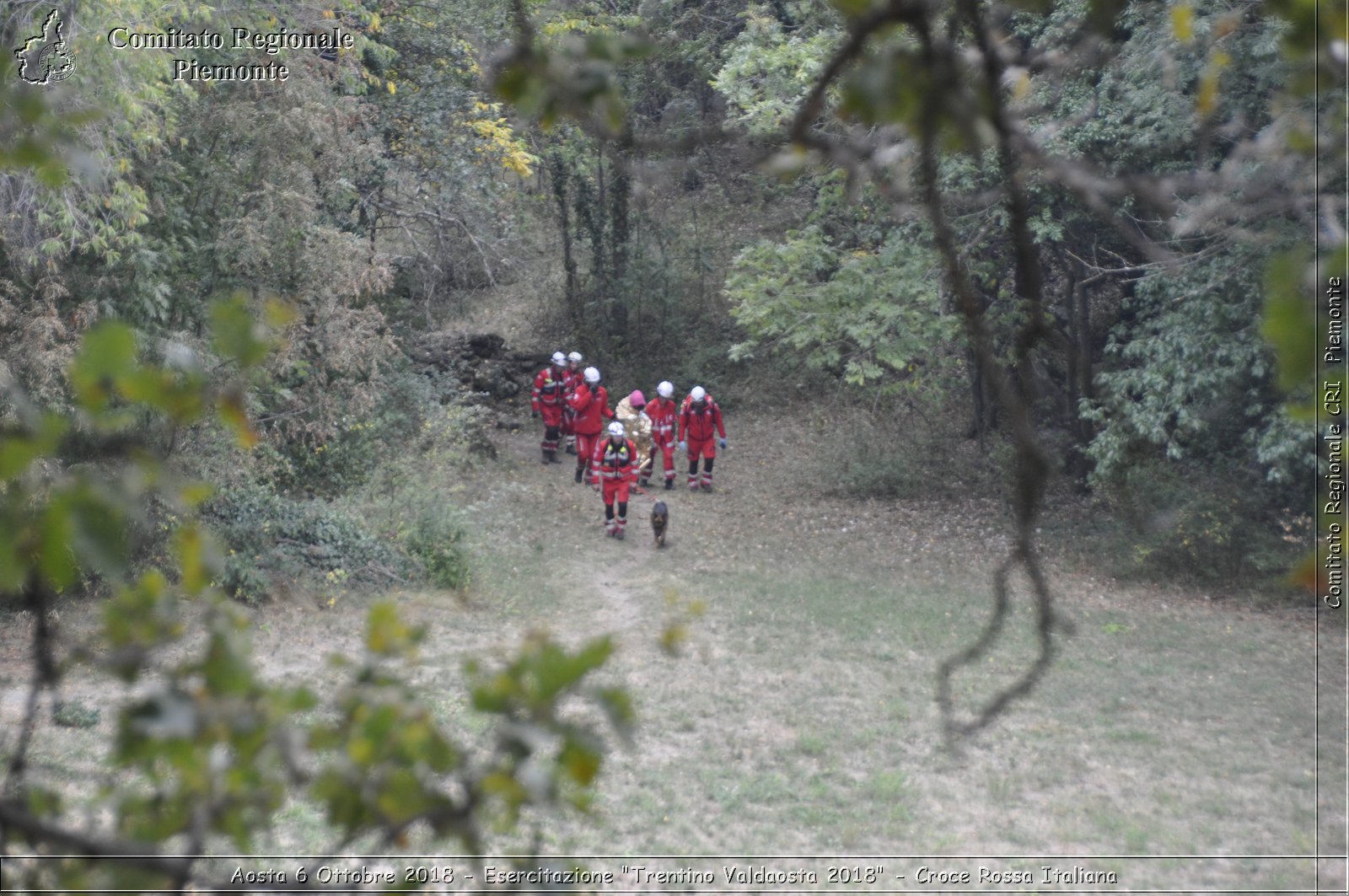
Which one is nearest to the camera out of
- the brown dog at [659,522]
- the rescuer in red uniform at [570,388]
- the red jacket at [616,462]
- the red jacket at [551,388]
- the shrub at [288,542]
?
the shrub at [288,542]

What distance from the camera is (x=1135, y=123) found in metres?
11.6

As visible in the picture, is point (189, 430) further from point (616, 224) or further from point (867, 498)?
point (616, 224)

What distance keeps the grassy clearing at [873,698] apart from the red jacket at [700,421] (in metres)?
1.93

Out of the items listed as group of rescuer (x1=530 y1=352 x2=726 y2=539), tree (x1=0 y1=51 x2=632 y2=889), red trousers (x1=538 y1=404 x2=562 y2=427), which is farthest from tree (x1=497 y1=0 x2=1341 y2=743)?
red trousers (x1=538 y1=404 x2=562 y2=427)

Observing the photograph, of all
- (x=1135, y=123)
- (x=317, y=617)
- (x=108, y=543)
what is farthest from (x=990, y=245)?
(x=108, y=543)

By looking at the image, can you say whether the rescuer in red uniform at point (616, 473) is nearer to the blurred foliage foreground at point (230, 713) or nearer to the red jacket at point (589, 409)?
the red jacket at point (589, 409)

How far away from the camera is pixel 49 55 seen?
25.3ft

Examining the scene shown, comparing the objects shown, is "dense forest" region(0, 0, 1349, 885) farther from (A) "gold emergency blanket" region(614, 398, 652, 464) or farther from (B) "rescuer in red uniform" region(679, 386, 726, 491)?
(A) "gold emergency blanket" region(614, 398, 652, 464)

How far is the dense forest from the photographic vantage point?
1.45 m

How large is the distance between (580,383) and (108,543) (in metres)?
17.1

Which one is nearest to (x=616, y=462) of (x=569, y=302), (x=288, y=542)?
(x=288, y=542)

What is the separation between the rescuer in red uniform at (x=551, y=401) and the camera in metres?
18.5

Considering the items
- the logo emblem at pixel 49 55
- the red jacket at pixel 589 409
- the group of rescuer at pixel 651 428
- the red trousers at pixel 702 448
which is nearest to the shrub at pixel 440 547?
the group of rescuer at pixel 651 428

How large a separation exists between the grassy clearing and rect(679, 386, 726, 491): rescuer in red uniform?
1833 mm
